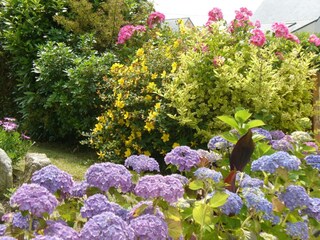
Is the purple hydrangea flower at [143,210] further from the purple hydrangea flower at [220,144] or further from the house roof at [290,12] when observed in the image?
the house roof at [290,12]

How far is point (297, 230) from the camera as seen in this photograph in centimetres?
216

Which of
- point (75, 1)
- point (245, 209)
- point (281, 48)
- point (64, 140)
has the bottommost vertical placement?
point (64, 140)

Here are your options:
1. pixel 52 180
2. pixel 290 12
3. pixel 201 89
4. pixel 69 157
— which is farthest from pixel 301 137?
A: pixel 290 12

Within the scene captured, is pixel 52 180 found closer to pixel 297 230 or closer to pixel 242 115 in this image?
pixel 297 230

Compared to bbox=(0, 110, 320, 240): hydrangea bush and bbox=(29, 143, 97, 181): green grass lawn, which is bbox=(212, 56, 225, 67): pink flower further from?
bbox=(0, 110, 320, 240): hydrangea bush

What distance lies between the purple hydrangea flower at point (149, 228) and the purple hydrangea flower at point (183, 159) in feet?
3.19

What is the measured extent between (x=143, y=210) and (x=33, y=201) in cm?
36

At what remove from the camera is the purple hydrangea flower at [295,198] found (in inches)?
84.9

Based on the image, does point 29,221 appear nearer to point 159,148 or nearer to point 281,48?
point 159,148

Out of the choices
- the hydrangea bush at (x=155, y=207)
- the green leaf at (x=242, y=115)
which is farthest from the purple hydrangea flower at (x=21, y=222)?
the green leaf at (x=242, y=115)

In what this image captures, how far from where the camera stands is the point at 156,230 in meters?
1.66

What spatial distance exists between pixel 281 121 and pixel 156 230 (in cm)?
441

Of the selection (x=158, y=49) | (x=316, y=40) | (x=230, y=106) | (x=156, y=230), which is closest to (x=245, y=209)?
(x=156, y=230)

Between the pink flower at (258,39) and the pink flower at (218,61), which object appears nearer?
the pink flower at (218,61)
